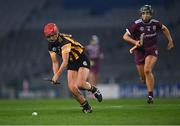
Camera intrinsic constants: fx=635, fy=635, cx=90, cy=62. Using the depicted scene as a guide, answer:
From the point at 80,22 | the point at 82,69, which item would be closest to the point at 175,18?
the point at 80,22

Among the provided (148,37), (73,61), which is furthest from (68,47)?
(148,37)

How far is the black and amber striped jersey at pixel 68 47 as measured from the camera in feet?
39.7

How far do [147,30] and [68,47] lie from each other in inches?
148

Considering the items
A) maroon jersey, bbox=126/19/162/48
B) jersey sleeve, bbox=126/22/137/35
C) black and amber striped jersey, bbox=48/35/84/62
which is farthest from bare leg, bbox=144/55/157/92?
black and amber striped jersey, bbox=48/35/84/62

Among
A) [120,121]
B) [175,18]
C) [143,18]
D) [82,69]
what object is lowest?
[120,121]

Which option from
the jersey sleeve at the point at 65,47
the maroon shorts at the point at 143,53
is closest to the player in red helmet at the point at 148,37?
the maroon shorts at the point at 143,53

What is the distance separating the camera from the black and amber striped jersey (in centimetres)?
1210

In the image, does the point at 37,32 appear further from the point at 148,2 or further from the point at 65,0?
the point at 148,2

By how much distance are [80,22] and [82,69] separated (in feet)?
61.5

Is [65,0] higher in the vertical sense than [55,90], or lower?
higher

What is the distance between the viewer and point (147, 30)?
15.3 metres

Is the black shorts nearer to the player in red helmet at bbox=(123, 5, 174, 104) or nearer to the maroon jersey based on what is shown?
the player in red helmet at bbox=(123, 5, 174, 104)

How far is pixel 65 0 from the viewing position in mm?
31188

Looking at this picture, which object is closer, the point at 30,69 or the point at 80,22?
the point at 30,69
